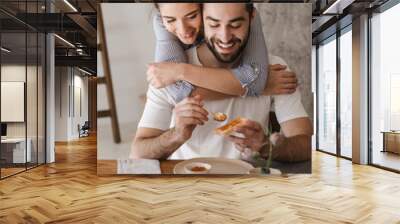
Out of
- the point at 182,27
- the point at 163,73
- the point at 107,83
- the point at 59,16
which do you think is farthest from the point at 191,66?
the point at 59,16

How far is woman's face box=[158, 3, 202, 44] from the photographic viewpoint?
19.9ft

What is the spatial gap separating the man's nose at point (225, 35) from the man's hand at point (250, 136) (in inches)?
50.6

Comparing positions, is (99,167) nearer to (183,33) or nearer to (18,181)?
(18,181)

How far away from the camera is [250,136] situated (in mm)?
6098

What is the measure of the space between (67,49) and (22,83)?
597cm

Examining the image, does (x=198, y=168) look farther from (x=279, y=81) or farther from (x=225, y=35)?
(x=225, y=35)

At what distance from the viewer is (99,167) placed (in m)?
6.23

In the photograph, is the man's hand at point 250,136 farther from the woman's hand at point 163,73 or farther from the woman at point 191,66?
the woman's hand at point 163,73

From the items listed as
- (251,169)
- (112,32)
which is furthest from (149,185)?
(112,32)

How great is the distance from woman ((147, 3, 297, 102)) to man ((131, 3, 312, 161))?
0.11 meters

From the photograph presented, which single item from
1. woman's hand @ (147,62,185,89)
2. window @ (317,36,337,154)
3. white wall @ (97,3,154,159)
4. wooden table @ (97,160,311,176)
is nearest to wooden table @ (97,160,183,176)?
wooden table @ (97,160,311,176)

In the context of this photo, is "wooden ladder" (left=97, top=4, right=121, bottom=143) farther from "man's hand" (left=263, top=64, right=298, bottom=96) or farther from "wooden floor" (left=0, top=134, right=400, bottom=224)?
"man's hand" (left=263, top=64, right=298, bottom=96)

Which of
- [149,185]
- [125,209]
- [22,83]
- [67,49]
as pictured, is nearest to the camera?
[125,209]

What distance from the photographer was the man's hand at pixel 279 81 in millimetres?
6098
